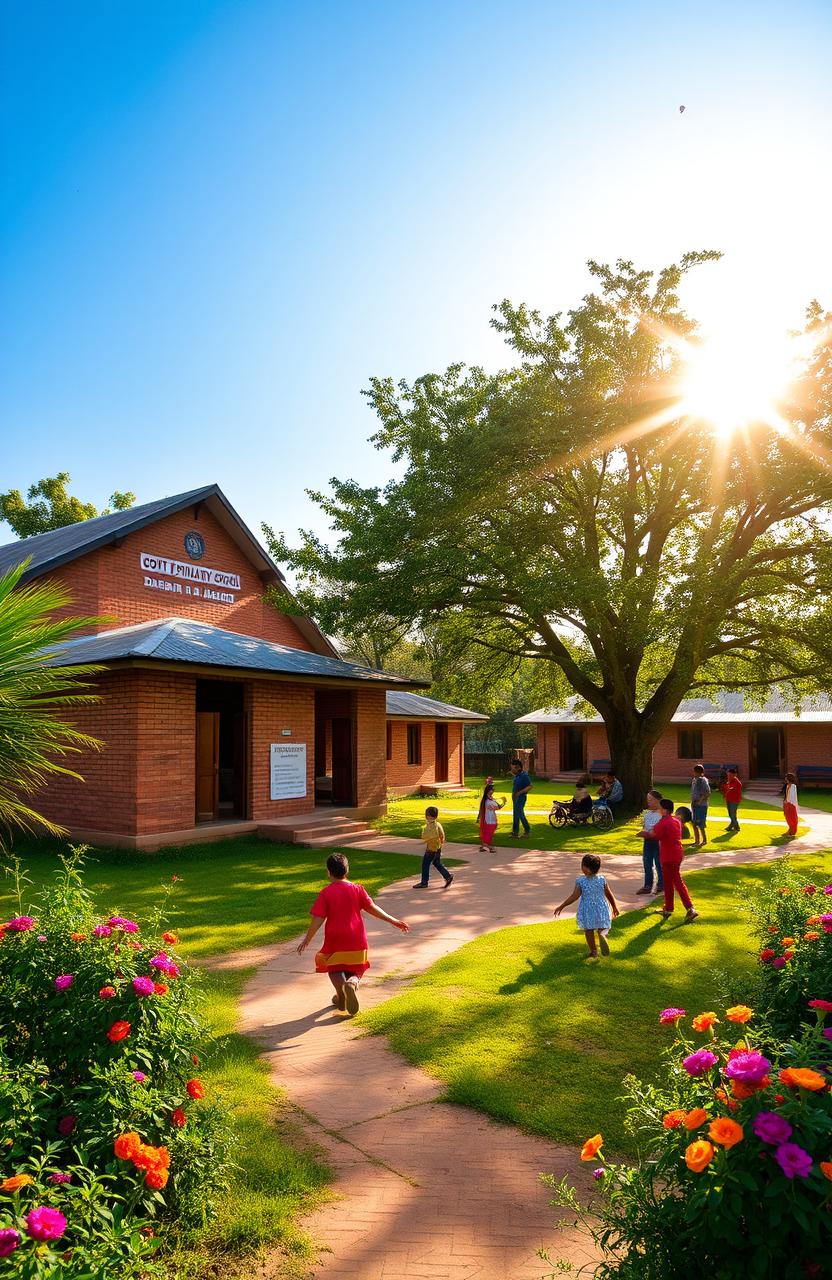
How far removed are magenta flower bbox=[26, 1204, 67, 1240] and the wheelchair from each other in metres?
18.4

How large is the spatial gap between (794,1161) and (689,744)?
114 feet

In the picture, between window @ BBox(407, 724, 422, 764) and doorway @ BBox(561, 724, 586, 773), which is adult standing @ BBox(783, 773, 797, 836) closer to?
window @ BBox(407, 724, 422, 764)

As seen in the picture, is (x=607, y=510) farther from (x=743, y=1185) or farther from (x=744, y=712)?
(x=743, y=1185)

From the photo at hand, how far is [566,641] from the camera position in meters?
27.2

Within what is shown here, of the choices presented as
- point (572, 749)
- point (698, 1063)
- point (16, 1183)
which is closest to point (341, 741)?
point (16, 1183)

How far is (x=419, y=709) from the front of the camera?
30.1m

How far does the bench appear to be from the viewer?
3089 cm

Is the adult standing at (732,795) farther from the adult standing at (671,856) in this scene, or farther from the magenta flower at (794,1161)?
the magenta flower at (794,1161)

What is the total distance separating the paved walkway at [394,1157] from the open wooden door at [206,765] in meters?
9.70

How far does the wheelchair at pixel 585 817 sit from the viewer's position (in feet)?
64.6

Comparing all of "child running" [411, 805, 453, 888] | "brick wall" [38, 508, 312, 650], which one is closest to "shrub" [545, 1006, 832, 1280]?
"child running" [411, 805, 453, 888]

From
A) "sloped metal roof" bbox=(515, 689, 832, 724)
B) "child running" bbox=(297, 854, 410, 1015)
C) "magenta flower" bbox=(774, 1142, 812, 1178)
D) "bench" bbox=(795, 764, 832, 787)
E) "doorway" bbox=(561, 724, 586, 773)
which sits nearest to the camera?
"magenta flower" bbox=(774, 1142, 812, 1178)

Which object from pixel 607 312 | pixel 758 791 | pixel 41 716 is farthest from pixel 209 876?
pixel 758 791

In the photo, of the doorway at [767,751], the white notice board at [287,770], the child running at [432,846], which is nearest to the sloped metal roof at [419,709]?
the white notice board at [287,770]
